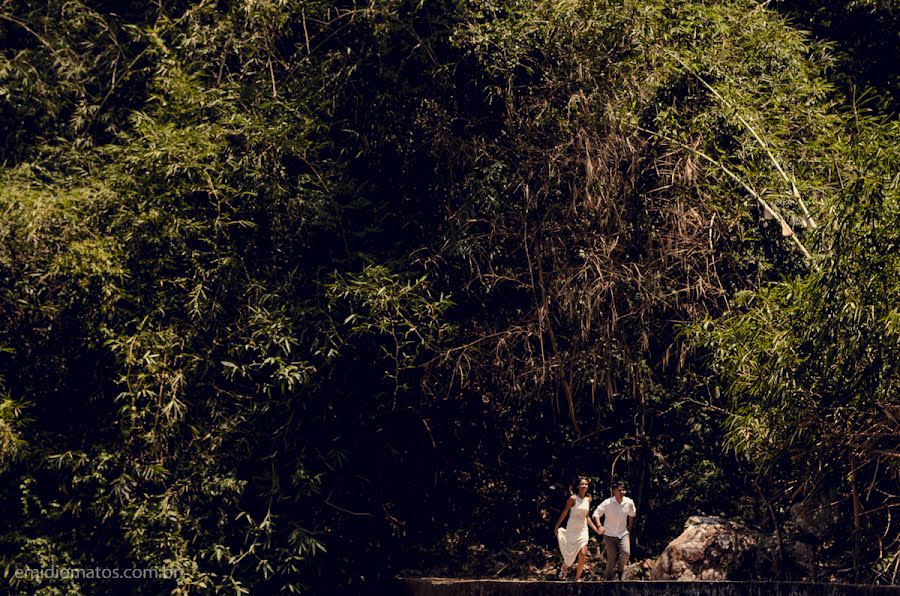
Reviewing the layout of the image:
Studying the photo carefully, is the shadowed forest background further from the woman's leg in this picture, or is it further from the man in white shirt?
the woman's leg

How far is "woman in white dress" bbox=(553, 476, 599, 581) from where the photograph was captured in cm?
1085

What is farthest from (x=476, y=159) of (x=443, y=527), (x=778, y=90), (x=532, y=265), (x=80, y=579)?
(x=80, y=579)

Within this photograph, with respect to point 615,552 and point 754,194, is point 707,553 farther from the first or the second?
point 754,194

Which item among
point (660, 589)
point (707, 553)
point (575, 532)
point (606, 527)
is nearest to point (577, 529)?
→ point (575, 532)

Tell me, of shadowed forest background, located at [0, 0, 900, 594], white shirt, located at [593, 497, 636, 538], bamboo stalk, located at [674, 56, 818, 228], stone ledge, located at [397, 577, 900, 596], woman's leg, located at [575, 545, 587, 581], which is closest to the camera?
stone ledge, located at [397, 577, 900, 596]

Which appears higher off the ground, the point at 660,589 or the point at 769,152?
the point at 769,152

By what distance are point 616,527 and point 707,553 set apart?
1.02 m

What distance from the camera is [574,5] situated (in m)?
12.2

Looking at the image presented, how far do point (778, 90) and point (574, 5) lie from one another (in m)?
2.23

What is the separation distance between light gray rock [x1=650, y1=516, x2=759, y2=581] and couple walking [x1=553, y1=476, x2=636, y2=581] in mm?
600

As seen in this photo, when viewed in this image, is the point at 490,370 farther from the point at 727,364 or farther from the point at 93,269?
the point at 93,269

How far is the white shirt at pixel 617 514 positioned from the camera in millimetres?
10781

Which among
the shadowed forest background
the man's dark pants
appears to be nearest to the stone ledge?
the man's dark pants

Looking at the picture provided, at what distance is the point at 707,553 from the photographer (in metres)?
→ 11.2
